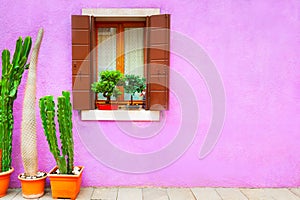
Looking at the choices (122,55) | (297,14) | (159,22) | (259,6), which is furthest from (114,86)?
(297,14)

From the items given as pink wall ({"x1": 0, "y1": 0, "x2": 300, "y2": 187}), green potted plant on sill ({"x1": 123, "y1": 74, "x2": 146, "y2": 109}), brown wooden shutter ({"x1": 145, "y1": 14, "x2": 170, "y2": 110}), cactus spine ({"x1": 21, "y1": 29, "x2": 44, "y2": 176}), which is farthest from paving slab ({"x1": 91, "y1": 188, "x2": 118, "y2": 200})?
green potted plant on sill ({"x1": 123, "y1": 74, "x2": 146, "y2": 109})

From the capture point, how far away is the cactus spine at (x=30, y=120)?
342 centimetres

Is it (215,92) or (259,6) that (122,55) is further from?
(259,6)

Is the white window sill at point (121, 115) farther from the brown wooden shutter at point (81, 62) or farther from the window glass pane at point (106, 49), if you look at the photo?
the window glass pane at point (106, 49)

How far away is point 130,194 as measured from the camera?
3.56 metres

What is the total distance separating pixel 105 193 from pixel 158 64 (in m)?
1.77

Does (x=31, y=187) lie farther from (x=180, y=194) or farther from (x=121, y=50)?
(x=121, y=50)

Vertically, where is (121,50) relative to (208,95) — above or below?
above

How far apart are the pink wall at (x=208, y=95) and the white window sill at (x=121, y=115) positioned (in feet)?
0.31

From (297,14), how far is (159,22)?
1812 mm

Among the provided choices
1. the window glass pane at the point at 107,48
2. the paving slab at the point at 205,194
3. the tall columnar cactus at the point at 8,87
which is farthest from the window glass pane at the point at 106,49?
the paving slab at the point at 205,194

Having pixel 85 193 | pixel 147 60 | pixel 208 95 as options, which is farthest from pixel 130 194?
pixel 147 60

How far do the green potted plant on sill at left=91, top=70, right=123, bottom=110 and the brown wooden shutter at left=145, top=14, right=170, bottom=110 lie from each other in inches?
16.8

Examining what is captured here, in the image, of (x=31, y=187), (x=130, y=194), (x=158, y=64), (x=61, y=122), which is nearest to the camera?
(x=61, y=122)
